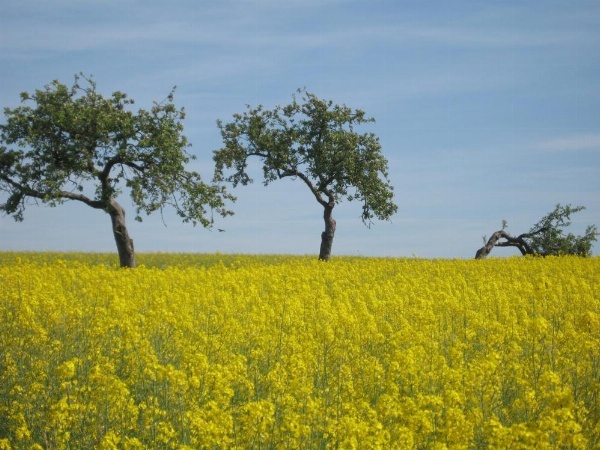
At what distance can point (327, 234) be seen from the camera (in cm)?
3666

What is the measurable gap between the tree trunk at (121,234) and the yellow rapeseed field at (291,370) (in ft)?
37.7

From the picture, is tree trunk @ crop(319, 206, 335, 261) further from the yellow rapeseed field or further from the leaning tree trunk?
the yellow rapeseed field

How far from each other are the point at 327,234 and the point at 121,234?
11.3 m

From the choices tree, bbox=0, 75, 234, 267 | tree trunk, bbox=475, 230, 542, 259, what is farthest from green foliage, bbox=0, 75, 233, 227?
tree trunk, bbox=475, 230, 542, 259

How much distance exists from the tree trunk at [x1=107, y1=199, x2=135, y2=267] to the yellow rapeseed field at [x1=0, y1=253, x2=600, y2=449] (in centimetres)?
1150

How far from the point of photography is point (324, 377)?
9.06 metres

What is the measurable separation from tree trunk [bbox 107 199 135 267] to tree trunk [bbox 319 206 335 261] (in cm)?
1049

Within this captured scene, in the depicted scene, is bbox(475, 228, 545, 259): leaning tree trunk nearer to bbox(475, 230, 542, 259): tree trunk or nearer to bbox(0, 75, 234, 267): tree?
bbox(475, 230, 542, 259): tree trunk

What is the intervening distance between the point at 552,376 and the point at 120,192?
24.5 m

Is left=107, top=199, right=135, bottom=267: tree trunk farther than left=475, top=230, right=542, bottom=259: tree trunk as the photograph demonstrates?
No

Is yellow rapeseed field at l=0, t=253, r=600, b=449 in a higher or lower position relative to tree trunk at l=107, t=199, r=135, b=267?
lower

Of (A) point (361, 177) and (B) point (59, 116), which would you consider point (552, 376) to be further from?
(A) point (361, 177)

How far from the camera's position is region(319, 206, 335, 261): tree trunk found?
36438 millimetres

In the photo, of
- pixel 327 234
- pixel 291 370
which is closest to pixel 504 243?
pixel 327 234
